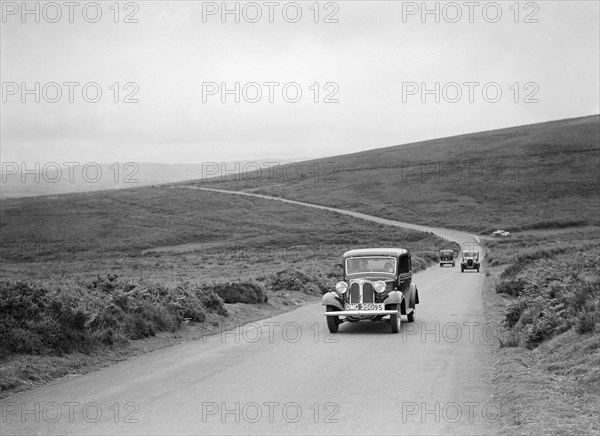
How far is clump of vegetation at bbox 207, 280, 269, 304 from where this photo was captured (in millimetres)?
25891

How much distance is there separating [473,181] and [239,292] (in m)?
111

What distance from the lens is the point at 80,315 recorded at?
1556 cm

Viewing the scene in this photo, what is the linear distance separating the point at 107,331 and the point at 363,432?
28.7 feet

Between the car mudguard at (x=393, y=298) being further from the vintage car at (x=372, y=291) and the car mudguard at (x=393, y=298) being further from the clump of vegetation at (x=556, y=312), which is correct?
the clump of vegetation at (x=556, y=312)

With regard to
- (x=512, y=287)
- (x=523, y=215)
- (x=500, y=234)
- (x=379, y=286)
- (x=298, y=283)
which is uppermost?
(x=379, y=286)

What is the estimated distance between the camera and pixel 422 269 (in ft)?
193

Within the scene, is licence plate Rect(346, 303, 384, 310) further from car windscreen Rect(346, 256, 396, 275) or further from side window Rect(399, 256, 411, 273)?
side window Rect(399, 256, 411, 273)

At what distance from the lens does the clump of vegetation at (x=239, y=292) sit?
2589 cm

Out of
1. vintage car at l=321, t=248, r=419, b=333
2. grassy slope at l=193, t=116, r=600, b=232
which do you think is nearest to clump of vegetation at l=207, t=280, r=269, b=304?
vintage car at l=321, t=248, r=419, b=333

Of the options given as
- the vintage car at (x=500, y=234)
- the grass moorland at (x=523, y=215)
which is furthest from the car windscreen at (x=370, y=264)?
the vintage car at (x=500, y=234)

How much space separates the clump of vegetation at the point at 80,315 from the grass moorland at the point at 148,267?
3 centimetres

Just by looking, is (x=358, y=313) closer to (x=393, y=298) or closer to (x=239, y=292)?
(x=393, y=298)

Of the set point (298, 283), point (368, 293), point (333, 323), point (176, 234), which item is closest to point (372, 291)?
point (368, 293)

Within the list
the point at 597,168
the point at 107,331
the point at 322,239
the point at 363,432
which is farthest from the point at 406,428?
the point at 597,168
